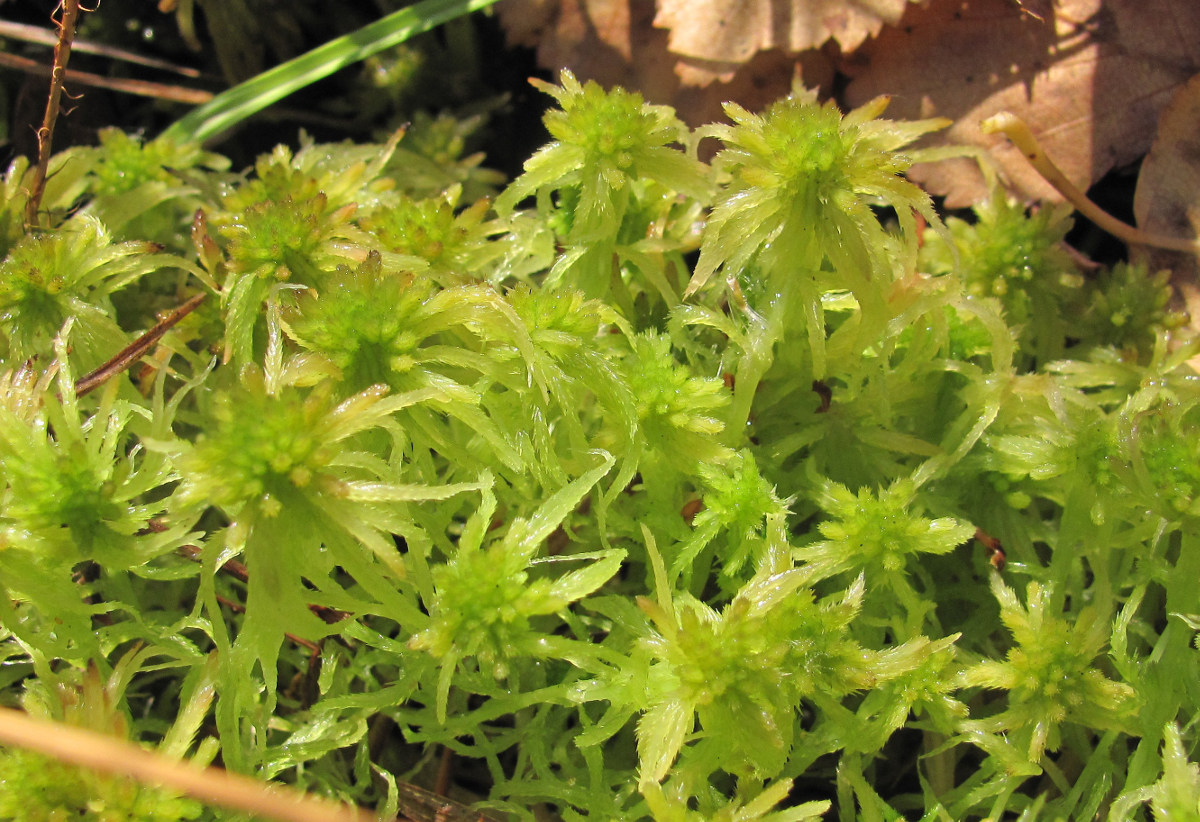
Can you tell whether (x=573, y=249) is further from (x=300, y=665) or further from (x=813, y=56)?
(x=813, y=56)

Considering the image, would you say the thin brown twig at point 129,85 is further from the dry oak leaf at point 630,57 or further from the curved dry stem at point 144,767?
the curved dry stem at point 144,767

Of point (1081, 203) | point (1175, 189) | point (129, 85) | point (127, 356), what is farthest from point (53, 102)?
point (1175, 189)

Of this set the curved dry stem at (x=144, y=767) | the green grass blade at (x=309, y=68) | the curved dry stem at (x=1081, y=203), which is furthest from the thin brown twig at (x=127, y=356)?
the curved dry stem at (x=1081, y=203)

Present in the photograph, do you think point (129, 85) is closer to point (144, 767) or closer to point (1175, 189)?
point (144, 767)

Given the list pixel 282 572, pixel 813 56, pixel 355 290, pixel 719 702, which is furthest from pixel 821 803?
pixel 813 56

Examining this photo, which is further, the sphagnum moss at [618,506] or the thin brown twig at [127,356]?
the thin brown twig at [127,356]

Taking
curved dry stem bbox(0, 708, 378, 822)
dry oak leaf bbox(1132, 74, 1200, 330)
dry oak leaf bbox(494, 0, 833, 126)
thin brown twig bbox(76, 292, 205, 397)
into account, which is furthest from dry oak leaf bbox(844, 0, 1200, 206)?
curved dry stem bbox(0, 708, 378, 822)
